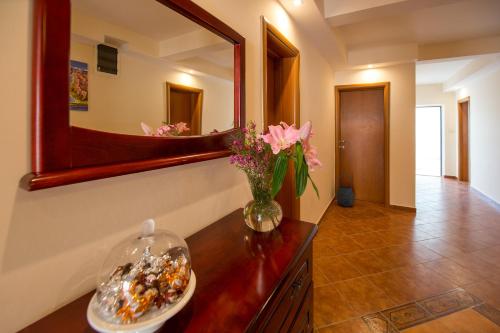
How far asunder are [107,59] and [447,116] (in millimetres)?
8282

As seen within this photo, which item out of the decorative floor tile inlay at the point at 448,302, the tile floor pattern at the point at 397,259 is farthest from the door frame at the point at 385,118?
the decorative floor tile inlay at the point at 448,302

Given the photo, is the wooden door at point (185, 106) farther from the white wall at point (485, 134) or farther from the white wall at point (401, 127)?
the white wall at point (485, 134)

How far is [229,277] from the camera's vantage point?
0.81 meters

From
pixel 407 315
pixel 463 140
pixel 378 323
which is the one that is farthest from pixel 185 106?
pixel 463 140

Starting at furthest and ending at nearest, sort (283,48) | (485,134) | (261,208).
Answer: (485,134), (283,48), (261,208)

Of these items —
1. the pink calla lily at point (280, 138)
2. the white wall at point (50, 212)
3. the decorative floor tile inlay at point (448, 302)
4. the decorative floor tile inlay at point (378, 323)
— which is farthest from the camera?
the decorative floor tile inlay at point (448, 302)

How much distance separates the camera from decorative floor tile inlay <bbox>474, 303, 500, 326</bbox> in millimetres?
1726

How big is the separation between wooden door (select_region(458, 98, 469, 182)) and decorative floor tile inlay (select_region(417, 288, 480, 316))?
216 inches

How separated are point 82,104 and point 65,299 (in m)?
0.55

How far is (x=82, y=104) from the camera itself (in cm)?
71

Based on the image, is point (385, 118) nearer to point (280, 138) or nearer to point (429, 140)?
point (280, 138)

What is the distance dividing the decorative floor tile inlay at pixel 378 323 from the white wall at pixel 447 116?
21.6 feet

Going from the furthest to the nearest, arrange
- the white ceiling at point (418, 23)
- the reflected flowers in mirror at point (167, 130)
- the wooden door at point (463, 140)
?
1. the wooden door at point (463, 140)
2. the white ceiling at point (418, 23)
3. the reflected flowers in mirror at point (167, 130)

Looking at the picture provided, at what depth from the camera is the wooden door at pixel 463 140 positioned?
19.6ft
